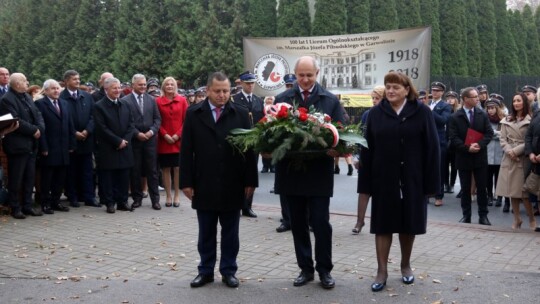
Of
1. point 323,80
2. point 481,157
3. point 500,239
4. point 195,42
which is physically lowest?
point 500,239

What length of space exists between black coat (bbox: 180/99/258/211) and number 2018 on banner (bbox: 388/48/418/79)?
11180 millimetres

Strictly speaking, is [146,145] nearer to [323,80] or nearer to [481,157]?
[481,157]

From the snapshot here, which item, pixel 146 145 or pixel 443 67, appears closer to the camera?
pixel 146 145

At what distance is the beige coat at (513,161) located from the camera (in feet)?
31.4

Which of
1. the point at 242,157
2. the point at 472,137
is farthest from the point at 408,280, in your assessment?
the point at 472,137

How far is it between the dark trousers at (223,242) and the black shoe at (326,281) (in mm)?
845

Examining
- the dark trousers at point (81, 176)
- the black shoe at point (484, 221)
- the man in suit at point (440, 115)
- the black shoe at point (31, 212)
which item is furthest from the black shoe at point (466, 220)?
the black shoe at point (31, 212)

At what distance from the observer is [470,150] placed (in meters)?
9.65

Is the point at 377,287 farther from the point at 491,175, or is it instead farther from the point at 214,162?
the point at 491,175

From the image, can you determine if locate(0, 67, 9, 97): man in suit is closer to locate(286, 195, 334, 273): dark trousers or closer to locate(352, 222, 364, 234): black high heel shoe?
locate(352, 222, 364, 234): black high heel shoe

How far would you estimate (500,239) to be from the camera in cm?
857

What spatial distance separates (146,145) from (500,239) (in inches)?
226

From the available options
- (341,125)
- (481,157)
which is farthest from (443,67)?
(341,125)

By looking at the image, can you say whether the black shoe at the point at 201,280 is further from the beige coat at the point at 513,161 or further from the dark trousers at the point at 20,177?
the beige coat at the point at 513,161
